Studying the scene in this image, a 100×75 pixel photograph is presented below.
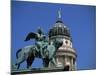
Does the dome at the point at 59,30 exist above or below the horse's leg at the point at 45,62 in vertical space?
above

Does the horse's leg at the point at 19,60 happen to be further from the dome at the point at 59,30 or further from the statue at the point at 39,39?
the dome at the point at 59,30

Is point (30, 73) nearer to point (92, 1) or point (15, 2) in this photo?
point (15, 2)

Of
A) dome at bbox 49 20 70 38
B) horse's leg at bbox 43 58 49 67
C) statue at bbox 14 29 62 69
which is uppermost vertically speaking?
dome at bbox 49 20 70 38

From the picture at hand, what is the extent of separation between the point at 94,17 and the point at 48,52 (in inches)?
23.1

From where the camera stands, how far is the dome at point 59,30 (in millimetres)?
1702

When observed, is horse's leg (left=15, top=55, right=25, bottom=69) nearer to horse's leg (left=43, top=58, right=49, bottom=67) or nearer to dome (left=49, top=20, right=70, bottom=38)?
horse's leg (left=43, top=58, right=49, bottom=67)

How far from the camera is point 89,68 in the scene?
5.92ft

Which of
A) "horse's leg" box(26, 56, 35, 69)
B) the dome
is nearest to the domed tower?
the dome

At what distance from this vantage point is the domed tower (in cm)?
171

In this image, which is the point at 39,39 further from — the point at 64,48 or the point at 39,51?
the point at 64,48

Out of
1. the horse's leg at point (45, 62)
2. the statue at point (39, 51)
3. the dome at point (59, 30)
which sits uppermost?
the dome at point (59, 30)

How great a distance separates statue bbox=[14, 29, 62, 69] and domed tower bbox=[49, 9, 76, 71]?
0.04 meters

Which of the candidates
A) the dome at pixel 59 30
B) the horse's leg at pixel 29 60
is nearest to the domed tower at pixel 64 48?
the dome at pixel 59 30


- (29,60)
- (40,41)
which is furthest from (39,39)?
(29,60)
